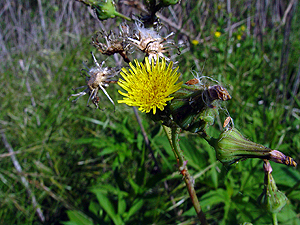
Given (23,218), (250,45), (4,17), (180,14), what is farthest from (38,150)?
(4,17)

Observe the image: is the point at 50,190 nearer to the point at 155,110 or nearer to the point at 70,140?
the point at 70,140

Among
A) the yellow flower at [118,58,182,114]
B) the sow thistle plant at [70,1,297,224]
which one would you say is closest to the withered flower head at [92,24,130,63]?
the sow thistle plant at [70,1,297,224]

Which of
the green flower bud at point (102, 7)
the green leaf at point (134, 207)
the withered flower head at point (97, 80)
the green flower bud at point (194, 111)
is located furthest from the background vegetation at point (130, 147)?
the withered flower head at point (97, 80)

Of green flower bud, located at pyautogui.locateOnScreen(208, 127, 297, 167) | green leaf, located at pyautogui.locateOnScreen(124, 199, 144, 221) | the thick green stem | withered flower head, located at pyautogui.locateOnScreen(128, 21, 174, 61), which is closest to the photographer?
green flower bud, located at pyautogui.locateOnScreen(208, 127, 297, 167)

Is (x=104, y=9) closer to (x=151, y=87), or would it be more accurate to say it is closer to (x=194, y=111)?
(x=151, y=87)

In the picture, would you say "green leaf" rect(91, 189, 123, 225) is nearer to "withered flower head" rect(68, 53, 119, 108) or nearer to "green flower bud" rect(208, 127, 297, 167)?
"withered flower head" rect(68, 53, 119, 108)

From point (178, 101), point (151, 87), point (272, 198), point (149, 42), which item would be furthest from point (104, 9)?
point (272, 198)
